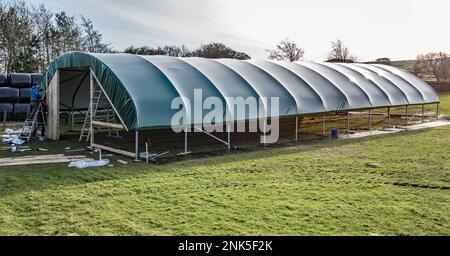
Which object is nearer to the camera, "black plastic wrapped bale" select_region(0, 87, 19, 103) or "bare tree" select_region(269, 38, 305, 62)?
"black plastic wrapped bale" select_region(0, 87, 19, 103)

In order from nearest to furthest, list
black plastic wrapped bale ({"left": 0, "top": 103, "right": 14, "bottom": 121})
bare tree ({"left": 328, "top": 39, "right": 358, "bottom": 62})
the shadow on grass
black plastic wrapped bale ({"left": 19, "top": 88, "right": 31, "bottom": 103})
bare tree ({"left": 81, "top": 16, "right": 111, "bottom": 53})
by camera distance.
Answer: the shadow on grass < black plastic wrapped bale ({"left": 0, "top": 103, "right": 14, "bottom": 121}) < black plastic wrapped bale ({"left": 19, "top": 88, "right": 31, "bottom": 103}) < bare tree ({"left": 81, "top": 16, "right": 111, "bottom": 53}) < bare tree ({"left": 328, "top": 39, "right": 358, "bottom": 62})

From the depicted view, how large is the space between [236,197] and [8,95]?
590 inches

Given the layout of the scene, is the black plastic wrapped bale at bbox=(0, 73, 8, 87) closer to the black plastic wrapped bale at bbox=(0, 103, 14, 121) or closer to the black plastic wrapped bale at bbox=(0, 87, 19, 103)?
the black plastic wrapped bale at bbox=(0, 87, 19, 103)

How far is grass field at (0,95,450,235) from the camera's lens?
457 cm

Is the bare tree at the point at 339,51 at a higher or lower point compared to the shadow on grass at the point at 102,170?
higher

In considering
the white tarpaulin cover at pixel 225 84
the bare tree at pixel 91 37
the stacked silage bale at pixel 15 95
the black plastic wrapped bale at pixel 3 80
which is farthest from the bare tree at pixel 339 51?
the black plastic wrapped bale at pixel 3 80

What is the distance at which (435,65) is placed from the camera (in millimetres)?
39906

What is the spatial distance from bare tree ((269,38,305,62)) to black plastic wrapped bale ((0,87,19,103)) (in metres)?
29.7

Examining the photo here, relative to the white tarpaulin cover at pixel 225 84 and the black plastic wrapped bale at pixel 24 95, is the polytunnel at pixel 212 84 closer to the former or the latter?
the white tarpaulin cover at pixel 225 84

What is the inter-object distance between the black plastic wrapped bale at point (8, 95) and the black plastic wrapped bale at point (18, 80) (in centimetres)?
40

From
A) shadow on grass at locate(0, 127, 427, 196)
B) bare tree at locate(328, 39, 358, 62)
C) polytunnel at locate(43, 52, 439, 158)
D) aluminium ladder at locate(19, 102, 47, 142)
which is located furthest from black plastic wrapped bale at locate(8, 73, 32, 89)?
bare tree at locate(328, 39, 358, 62)

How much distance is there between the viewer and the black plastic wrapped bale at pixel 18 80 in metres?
17.8

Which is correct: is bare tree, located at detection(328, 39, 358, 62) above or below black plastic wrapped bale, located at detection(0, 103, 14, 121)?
above

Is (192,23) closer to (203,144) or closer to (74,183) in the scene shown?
(203,144)
